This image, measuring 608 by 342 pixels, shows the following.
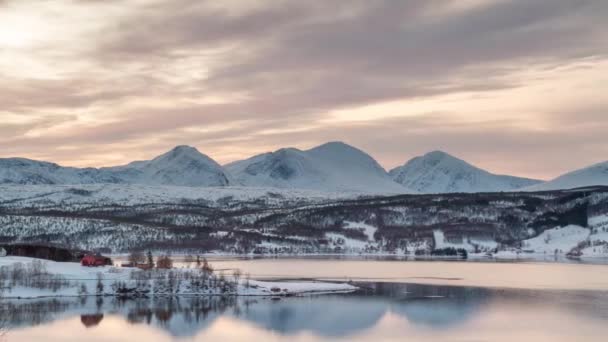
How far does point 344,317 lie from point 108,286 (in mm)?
31493

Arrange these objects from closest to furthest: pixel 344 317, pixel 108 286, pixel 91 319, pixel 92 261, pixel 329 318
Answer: pixel 329 318 < pixel 344 317 < pixel 91 319 < pixel 108 286 < pixel 92 261

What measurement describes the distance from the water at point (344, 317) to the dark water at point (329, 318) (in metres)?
0.08

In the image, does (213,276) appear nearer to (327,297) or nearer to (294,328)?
(327,297)

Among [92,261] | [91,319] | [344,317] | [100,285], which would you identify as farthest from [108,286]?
[344,317]

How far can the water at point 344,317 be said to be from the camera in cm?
6331

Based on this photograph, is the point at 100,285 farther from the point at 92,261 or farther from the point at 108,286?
the point at 92,261

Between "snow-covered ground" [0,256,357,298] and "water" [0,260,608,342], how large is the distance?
314 cm

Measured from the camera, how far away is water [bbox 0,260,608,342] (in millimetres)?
63312

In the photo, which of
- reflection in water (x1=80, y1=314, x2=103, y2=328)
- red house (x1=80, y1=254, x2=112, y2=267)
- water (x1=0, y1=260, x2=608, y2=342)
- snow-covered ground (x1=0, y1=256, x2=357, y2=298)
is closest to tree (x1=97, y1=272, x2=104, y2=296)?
snow-covered ground (x1=0, y1=256, x2=357, y2=298)

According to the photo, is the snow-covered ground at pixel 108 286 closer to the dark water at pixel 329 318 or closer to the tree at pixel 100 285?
the tree at pixel 100 285

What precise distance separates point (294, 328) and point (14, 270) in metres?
37.3

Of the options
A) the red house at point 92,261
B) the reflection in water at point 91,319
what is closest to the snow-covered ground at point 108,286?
the red house at point 92,261

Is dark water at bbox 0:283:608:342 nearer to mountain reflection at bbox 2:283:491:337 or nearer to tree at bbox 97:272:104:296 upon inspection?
mountain reflection at bbox 2:283:491:337

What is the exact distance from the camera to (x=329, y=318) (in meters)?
71.6
